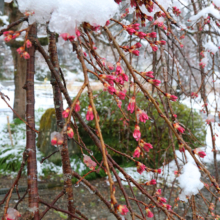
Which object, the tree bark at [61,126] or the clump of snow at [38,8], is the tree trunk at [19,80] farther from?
the clump of snow at [38,8]

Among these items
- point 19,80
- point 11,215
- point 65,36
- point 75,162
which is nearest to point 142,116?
point 65,36

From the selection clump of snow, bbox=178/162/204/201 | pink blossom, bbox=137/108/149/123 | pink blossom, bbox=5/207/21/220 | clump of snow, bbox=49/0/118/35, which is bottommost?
pink blossom, bbox=5/207/21/220

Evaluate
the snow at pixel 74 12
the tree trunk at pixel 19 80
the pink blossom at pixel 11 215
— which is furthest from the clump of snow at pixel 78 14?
the tree trunk at pixel 19 80

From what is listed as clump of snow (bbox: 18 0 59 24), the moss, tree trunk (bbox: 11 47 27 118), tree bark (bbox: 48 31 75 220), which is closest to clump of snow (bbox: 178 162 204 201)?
tree bark (bbox: 48 31 75 220)

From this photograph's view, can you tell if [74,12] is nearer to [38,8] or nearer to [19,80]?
[38,8]

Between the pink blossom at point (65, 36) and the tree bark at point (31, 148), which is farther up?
the pink blossom at point (65, 36)

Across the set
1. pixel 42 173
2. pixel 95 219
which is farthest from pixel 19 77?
pixel 95 219

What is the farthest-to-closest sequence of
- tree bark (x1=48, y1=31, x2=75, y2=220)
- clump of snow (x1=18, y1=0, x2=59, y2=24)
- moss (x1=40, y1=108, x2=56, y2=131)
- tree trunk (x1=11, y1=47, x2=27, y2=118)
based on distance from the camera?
tree trunk (x1=11, y1=47, x2=27, y2=118) < moss (x1=40, y1=108, x2=56, y2=131) < tree bark (x1=48, y1=31, x2=75, y2=220) < clump of snow (x1=18, y1=0, x2=59, y2=24)

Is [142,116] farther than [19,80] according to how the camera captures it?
No

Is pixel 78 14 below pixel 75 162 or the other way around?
the other way around

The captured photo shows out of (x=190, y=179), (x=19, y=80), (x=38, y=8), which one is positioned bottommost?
(x=190, y=179)

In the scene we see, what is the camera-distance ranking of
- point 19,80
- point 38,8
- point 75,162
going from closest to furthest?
point 38,8, point 75,162, point 19,80

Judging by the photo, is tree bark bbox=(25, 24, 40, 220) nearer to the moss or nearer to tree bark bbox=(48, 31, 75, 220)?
tree bark bbox=(48, 31, 75, 220)

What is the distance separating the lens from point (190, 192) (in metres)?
0.81
